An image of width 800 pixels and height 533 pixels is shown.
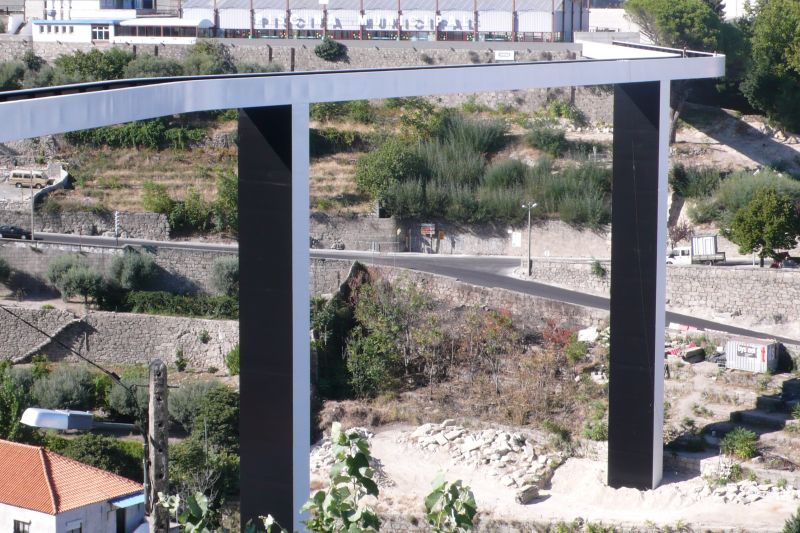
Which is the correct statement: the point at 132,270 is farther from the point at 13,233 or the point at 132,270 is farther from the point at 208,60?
the point at 208,60

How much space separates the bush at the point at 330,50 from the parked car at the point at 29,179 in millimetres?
7952

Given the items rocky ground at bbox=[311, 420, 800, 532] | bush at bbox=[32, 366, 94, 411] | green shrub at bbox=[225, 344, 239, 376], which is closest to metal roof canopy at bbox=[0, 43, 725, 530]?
rocky ground at bbox=[311, 420, 800, 532]

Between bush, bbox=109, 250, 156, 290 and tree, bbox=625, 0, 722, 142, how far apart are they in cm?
1132

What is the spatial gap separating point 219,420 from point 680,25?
1551 centimetres

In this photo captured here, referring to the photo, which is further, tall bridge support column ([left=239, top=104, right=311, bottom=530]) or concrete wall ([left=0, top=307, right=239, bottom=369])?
concrete wall ([left=0, top=307, right=239, bottom=369])

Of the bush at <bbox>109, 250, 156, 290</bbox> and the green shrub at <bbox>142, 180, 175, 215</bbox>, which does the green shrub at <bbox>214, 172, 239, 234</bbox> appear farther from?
the bush at <bbox>109, 250, 156, 290</bbox>

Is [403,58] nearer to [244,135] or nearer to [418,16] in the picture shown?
[418,16]

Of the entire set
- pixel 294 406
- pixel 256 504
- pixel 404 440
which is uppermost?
pixel 294 406

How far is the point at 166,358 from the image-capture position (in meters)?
20.8

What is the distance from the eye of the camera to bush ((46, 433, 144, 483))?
15547 millimetres

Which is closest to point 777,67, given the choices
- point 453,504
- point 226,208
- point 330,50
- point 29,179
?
point 330,50

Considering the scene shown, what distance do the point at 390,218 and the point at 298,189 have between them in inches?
631

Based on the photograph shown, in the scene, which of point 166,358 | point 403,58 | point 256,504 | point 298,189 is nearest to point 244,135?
point 298,189

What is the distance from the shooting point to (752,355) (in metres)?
18.2
